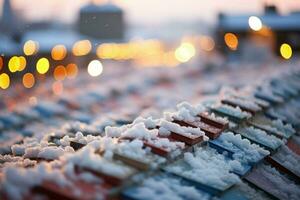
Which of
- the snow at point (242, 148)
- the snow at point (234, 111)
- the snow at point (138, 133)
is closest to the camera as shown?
the snow at point (138, 133)

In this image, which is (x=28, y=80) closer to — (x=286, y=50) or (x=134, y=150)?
(x=286, y=50)

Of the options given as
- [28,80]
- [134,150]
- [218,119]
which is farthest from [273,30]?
[134,150]

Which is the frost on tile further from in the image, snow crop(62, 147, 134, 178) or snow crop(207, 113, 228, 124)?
snow crop(207, 113, 228, 124)

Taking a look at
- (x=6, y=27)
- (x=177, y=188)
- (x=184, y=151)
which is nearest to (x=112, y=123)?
(x=184, y=151)

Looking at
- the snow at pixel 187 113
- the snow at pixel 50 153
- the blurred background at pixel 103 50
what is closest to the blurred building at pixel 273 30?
the blurred background at pixel 103 50

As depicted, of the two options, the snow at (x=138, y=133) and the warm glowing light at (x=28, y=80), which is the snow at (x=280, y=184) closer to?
the snow at (x=138, y=133)

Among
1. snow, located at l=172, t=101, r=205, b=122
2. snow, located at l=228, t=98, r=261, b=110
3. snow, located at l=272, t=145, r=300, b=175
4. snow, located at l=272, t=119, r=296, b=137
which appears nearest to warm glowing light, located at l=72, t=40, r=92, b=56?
snow, located at l=228, t=98, r=261, b=110

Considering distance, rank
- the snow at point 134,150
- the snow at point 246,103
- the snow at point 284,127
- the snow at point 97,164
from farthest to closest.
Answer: the snow at point 246,103, the snow at point 284,127, the snow at point 134,150, the snow at point 97,164
